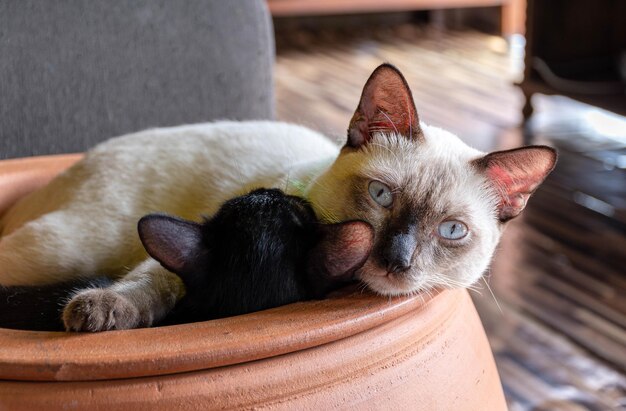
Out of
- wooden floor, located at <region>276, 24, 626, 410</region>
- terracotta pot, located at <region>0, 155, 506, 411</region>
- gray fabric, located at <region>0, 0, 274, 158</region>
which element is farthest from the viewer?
wooden floor, located at <region>276, 24, 626, 410</region>

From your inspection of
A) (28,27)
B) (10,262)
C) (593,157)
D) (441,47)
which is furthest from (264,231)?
(441,47)

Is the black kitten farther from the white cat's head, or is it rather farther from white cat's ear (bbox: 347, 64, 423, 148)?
white cat's ear (bbox: 347, 64, 423, 148)

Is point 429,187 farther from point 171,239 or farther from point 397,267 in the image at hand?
point 171,239

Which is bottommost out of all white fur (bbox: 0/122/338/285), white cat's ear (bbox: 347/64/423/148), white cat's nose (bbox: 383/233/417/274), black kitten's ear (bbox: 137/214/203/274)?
white fur (bbox: 0/122/338/285)

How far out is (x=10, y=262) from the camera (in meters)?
1.19

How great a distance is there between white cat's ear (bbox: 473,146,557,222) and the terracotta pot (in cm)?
21

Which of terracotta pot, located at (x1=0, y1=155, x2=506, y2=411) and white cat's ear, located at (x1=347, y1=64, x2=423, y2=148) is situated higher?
white cat's ear, located at (x1=347, y1=64, x2=423, y2=148)

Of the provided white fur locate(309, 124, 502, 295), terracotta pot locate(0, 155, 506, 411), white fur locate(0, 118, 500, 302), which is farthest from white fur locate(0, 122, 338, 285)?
terracotta pot locate(0, 155, 506, 411)

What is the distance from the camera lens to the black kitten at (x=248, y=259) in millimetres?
956

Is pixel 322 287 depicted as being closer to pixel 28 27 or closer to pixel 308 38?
pixel 28 27

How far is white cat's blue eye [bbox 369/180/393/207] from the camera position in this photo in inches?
41.3

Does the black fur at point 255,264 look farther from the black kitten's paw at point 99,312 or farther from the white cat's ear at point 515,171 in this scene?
the white cat's ear at point 515,171

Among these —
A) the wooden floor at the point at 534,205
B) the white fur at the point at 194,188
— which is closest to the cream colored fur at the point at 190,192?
the white fur at the point at 194,188

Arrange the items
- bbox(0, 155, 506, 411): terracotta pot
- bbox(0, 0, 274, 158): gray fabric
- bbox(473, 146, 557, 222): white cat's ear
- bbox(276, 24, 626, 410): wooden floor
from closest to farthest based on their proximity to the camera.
Result: bbox(0, 155, 506, 411): terracotta pot → bbox(473, 146, 557, 222): white cat's ear → bbox(0, 0, 274, 158): gray fabric → bbox(276, 24, 626, 410): wooden floor
